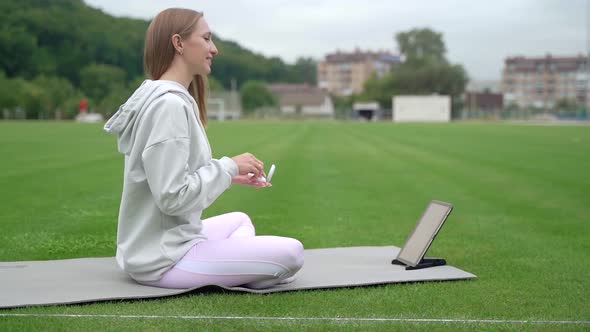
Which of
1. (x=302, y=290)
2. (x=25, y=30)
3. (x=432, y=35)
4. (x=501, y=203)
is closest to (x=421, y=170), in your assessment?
(x=501, y=203)

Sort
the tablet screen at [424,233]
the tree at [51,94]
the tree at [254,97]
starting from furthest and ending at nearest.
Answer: the tree at [254,97] < the tree at [51,94] < the tablet screen at [424,233]

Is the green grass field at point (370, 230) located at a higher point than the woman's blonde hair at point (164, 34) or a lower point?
lower

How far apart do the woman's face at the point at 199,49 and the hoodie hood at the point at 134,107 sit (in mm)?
158

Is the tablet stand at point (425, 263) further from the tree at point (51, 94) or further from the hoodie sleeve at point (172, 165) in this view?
the tree at point (51, 94)

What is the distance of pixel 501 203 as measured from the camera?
10430 mm

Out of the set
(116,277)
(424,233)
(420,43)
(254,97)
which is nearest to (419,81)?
(420,43)

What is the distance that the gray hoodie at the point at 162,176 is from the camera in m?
4.15

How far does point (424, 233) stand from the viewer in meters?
5.65

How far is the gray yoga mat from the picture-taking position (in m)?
4.55

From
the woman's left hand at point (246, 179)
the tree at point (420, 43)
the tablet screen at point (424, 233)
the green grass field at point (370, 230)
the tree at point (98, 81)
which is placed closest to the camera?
the green grass field at point (370, 230)

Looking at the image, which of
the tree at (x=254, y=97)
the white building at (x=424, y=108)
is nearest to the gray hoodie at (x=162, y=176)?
the white building at (x=424, y=108)

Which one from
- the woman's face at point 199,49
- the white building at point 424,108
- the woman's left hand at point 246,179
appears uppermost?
the woman's face at point 199,49

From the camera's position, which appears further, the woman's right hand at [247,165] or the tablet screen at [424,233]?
the tablet screen at [424,233]

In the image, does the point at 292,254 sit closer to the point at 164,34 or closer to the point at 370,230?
the point at 164,34
